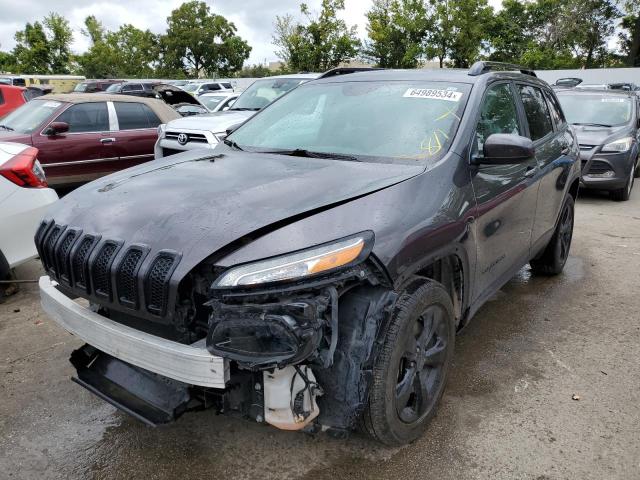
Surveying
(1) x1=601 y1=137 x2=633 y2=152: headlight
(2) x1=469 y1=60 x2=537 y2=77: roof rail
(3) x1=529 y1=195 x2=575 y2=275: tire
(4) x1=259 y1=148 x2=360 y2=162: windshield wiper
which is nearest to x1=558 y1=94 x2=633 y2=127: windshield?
(1) x1=601 y1=137 x2=633 y2=152: headlight

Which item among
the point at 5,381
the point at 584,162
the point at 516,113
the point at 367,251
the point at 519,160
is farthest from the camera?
the point at 584,162

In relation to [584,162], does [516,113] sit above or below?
above

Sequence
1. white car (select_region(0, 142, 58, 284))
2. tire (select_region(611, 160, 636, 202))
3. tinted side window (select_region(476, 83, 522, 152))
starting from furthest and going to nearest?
tire (select_region(611, 160, 636, 202)), white car (select_region(0, 142, 58, 284)), tinted side window (select_region(476, 83, 522, 152))

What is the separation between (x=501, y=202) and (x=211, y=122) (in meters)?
5.64

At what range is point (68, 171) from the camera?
7.55 m

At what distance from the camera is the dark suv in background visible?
8.34m

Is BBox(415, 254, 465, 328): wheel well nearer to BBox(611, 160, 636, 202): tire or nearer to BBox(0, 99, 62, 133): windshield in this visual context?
BBox(0, 99, 62, 133): windshield

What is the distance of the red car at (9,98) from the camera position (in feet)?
35.6

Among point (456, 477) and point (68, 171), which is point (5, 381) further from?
point (68, 171)

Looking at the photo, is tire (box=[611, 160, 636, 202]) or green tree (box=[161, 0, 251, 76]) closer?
tire (box=[611, 160, 636, 202])

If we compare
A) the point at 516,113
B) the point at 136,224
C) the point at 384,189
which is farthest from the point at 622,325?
the point at 136,224

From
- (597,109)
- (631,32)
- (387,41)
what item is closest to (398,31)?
(387,41)

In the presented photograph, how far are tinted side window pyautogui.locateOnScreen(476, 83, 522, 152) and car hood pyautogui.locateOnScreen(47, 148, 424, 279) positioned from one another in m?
0.70

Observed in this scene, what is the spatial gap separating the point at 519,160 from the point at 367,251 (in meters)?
1.29
